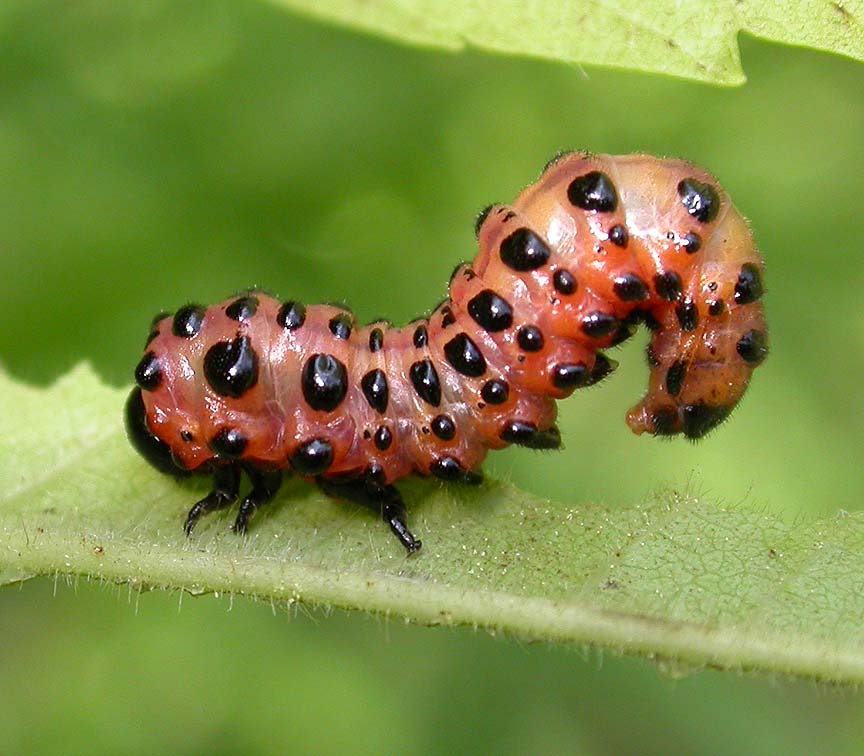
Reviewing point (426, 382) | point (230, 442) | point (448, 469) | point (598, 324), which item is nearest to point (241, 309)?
point (230, 442)

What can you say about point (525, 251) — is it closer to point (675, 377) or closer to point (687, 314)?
point (687, 314)

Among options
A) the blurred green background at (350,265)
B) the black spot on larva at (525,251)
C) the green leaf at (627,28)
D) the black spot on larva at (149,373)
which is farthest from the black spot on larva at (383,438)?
the blurred green background at (350,265)

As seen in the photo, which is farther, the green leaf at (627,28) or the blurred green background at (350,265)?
the blurred green background at (350,265)

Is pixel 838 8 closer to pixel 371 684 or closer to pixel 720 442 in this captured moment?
pixel 720 442

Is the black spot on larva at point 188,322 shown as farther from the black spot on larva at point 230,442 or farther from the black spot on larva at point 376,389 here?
the black spot on larva at point 376,389

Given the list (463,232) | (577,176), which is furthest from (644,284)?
(463,232)
